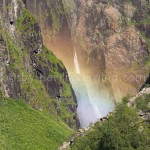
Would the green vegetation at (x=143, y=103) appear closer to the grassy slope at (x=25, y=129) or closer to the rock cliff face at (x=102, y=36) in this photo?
the grassy slope at (x=25, y=129)

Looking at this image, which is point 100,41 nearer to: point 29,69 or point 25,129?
point 29,69

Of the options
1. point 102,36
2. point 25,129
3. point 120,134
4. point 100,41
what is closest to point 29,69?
point 25,129

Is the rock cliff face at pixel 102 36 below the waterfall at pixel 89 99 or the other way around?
the other way around

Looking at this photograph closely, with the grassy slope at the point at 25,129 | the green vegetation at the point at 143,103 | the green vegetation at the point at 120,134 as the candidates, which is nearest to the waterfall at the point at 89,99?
the grassy slope at the point at 25,129

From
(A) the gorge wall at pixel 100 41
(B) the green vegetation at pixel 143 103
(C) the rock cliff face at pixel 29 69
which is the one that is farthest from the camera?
(A) the gorge wall at pixel 100 41

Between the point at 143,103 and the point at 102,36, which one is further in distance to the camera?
the point at 102,36

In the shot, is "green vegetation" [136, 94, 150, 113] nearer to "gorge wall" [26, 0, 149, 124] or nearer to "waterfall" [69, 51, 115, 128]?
"waterfall" [69, 51, 115, 128]
